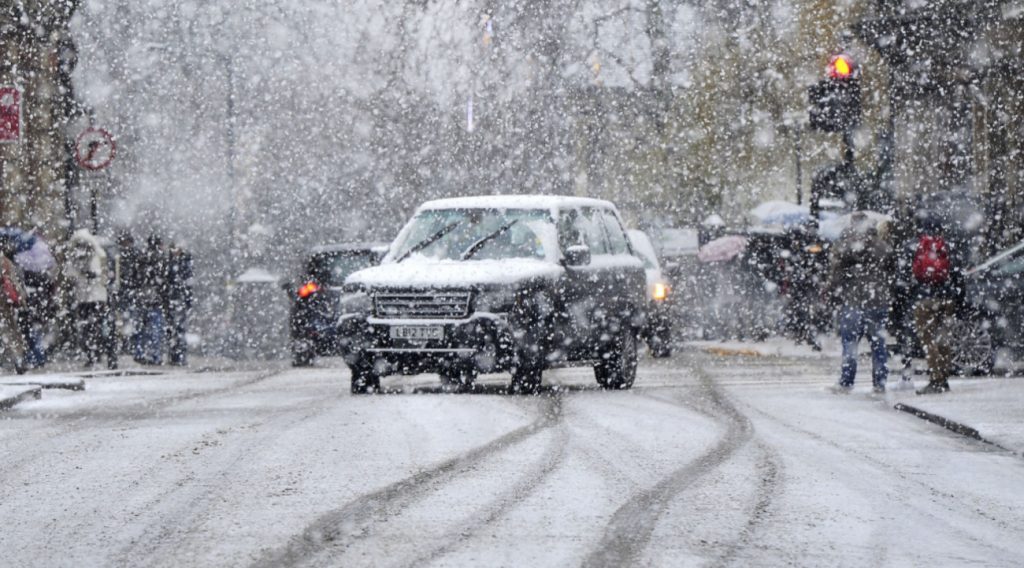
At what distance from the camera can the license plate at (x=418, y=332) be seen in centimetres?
1532

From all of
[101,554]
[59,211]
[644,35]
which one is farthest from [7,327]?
[644,35]

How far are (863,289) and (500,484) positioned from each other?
850 cm

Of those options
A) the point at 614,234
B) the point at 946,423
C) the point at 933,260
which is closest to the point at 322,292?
the point at 614,234

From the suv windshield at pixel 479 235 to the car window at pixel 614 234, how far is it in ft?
4.27

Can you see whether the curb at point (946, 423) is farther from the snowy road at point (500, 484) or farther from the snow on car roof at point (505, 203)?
the snow on car roof at point (505, 203)

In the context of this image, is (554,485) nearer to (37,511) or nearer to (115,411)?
(37,511)

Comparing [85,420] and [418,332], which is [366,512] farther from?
[418,332]

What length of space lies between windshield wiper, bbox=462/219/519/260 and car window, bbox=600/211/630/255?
151cm

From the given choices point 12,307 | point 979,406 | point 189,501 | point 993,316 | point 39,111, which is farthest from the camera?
point 39,111

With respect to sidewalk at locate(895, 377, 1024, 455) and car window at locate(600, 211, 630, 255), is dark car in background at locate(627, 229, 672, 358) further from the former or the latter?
sidewalk at locate(895, 377, 1024, 455)

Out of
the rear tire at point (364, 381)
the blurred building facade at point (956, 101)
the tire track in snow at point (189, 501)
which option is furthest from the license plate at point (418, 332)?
the blurred building facade at point (956, 101)

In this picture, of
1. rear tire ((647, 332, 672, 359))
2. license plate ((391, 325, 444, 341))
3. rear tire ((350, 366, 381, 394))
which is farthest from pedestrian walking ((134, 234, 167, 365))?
license plate ((391, 325, 444, 341))

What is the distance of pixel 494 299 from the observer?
50.4ft

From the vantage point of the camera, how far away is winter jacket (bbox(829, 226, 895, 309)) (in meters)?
16.8
